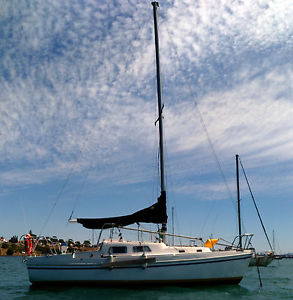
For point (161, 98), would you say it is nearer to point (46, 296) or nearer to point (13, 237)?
point (46, 296)

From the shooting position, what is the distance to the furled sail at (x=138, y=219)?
16.4m

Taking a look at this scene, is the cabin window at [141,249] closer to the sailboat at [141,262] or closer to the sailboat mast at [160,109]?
the sailboat at [141,262]

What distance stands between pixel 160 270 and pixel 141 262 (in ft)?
3.23

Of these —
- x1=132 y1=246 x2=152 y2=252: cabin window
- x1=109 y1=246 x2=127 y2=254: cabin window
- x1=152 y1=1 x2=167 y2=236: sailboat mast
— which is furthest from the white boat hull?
x1=152 y1=1 x2=167 y2=236: sailboat mast

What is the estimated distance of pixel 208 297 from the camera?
13.4 m

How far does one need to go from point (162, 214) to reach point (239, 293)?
5262 mm

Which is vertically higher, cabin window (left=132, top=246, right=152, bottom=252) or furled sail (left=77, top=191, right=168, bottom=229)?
furled sail (left=77, top=191, right=168, bottom=229)

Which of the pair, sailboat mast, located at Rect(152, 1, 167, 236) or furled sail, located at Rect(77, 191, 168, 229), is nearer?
furled sail, located at Rect(77, 191, 168, 229)

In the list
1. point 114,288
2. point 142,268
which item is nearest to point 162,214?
point 142,268

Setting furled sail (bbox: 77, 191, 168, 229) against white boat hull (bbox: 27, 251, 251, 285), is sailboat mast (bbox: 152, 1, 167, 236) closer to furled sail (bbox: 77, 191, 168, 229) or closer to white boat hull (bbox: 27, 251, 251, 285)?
furled sail (bbox: 77, 191, 168, 229)

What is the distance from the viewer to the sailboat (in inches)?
588

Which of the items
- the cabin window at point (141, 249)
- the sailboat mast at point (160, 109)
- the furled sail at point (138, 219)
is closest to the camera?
the cabin window at point (141, 249)

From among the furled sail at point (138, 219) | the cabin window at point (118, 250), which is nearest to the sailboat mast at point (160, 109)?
the furled sail at point (138, 219)

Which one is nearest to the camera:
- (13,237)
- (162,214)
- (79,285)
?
(79,285)
